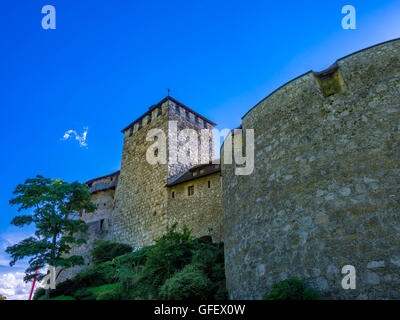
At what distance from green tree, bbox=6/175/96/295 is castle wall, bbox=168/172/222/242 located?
6.00 meters

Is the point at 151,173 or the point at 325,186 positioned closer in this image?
the point at 325,186

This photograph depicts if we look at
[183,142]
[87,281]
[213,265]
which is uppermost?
[183,142]

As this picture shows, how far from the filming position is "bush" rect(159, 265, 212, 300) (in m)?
10.1

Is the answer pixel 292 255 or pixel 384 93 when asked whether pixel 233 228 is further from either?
pixel 384 93

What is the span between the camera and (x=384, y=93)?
22.4 ft

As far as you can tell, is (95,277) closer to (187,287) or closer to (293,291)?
(187,287)

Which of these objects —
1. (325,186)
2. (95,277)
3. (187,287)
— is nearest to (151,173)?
(95,277)

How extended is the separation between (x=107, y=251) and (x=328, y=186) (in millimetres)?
20083

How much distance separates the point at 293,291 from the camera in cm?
608

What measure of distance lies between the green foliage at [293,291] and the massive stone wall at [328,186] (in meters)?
0.20

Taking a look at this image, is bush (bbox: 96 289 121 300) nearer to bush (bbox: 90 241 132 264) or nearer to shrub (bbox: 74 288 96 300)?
shrub (bbox: 74 288 96 300)

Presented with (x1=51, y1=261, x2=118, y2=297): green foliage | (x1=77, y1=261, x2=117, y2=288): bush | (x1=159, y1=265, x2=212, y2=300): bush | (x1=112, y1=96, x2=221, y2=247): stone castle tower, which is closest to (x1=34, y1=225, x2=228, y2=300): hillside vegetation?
(x1=159, y1=265, x2=212, y2=300): bush
